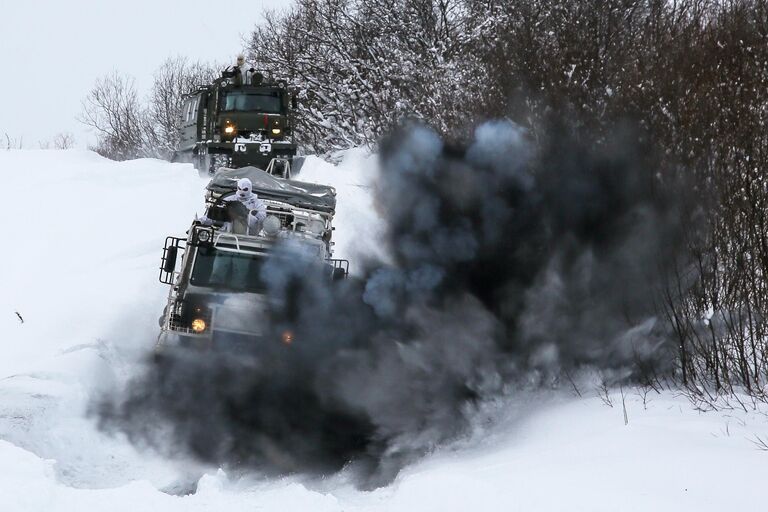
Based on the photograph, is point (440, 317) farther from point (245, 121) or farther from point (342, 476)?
point (245, 121)

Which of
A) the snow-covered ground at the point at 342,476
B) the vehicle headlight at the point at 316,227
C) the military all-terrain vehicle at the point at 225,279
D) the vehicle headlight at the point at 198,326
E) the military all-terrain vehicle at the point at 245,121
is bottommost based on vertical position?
the snow-covered ground at the point at 342,476

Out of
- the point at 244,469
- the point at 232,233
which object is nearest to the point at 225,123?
the point at 232,233

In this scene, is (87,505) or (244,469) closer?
(87,505)

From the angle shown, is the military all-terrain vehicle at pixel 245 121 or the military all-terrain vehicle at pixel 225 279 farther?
the military all-terrain vehicle at pixel 245 121

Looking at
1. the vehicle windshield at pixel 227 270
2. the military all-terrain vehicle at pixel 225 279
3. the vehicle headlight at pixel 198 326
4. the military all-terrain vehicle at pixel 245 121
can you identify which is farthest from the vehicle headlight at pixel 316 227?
the military all-terrain vehicle at pixel 245 121

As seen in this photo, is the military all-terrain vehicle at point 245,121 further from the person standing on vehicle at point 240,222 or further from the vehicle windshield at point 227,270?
the vehicle windshield at point 227,270

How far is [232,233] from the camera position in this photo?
546 inches

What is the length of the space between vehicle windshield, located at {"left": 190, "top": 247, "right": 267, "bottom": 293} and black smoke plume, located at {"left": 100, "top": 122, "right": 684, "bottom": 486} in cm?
19

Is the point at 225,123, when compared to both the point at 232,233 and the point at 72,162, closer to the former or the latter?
the point at 72,162

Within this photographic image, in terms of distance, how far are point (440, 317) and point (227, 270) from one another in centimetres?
289

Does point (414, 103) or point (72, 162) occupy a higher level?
point (414, 103)

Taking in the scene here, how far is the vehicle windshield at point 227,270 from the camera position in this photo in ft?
43.1

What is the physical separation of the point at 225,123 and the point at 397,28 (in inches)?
414

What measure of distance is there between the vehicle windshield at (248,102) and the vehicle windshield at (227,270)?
17.8m
